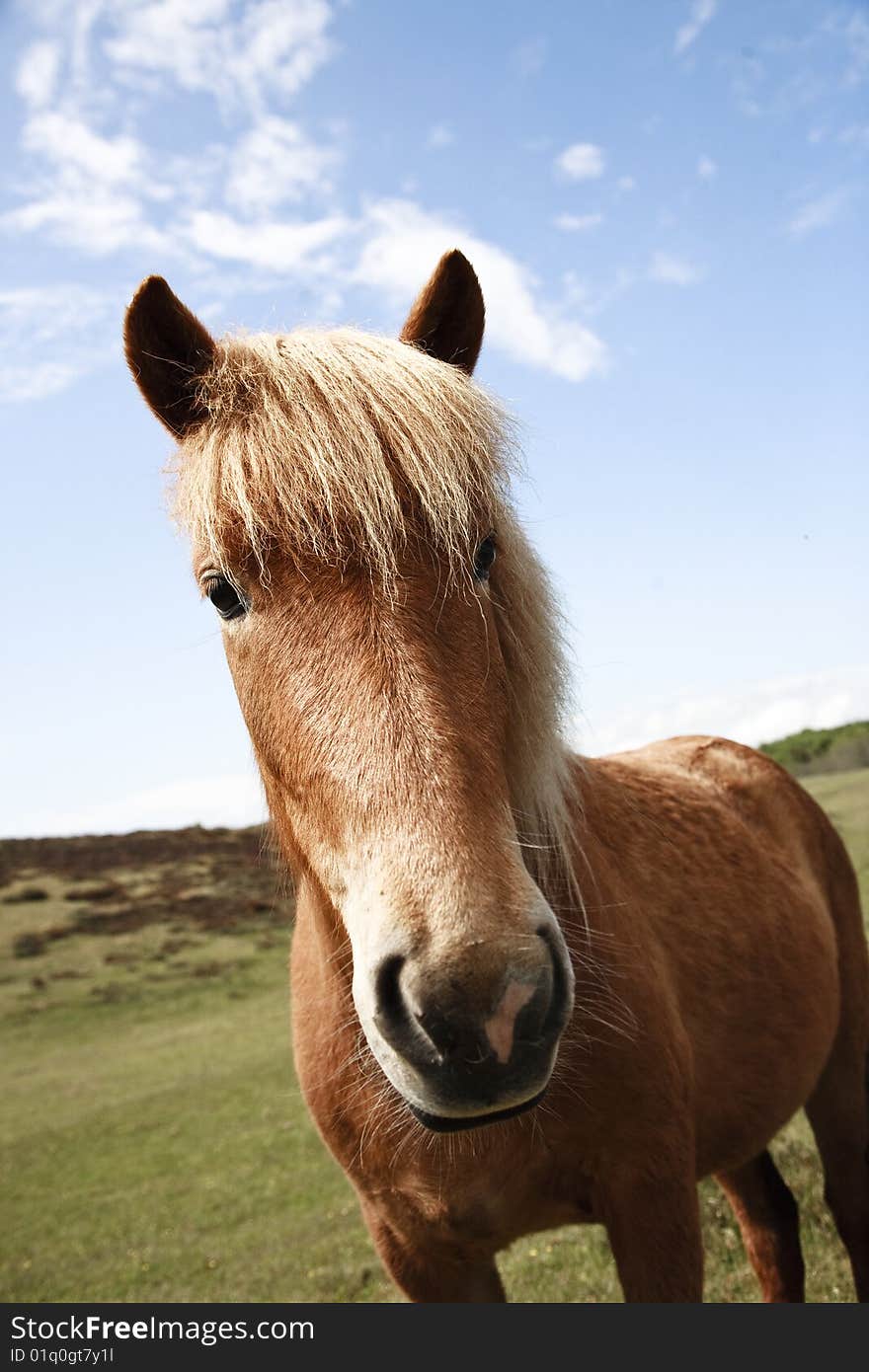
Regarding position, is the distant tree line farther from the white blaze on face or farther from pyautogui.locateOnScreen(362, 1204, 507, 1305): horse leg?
the white blaze on face

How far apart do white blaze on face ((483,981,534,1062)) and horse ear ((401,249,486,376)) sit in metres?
1.78

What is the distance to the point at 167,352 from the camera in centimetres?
250

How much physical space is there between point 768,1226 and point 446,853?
3864 mm

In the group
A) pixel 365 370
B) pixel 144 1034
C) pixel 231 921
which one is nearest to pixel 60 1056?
pixel 144 1034

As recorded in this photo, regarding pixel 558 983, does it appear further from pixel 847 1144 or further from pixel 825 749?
pixel 825 749

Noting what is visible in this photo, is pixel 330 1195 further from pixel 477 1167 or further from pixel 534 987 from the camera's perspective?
pixel 534 987

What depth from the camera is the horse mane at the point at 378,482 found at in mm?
2107

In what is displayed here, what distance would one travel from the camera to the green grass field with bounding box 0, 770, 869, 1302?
623 centimetres

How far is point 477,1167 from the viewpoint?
2430mm

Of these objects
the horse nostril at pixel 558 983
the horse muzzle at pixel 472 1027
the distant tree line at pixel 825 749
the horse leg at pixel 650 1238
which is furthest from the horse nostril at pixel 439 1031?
the distant tree line at pixel 825 749

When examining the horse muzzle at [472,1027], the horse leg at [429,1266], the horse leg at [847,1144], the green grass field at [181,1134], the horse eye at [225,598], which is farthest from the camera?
the green grass field at [181,1134]

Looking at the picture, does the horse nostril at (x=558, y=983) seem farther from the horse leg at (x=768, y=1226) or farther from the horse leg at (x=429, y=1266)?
the horse leg at (x=768, y=1226)

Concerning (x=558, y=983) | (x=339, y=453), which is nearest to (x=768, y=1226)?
(x=558, y=983)

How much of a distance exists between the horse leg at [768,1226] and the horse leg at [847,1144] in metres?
0.22
